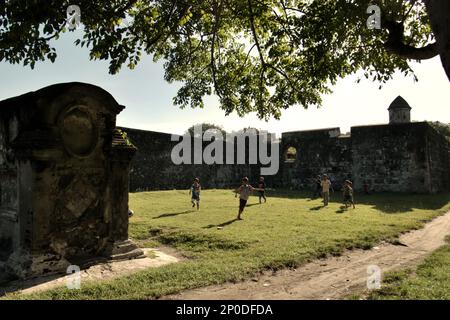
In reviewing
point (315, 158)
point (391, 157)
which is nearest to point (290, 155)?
point (315, 158)

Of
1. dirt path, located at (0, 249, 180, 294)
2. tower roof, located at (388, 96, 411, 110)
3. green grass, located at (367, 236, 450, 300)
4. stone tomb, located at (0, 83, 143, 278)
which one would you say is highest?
tower roof, located at (388, 96, 411, 110)

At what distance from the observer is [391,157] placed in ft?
68.9

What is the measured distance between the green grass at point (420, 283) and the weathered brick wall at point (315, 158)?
1712 centimetres

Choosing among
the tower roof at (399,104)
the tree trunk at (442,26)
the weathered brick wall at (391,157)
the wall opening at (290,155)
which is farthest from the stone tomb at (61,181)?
the tower roof at (399,104)

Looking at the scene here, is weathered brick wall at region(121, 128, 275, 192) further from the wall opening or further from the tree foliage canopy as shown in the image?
the tree foliage canopy

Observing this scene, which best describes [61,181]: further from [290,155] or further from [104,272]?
[290,155]

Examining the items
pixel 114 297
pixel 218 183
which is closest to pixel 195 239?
pixel 114 297

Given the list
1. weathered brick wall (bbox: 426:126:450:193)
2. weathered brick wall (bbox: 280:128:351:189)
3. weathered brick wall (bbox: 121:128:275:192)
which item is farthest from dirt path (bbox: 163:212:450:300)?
weathered brick wall (bbox: 280:128:351:189)

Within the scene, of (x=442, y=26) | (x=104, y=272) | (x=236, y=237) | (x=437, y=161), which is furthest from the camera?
(x=437, y=161)

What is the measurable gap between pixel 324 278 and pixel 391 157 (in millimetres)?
17522

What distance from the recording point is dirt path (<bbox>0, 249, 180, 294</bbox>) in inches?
202

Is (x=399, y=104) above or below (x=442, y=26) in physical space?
above

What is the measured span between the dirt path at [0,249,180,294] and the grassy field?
35cm

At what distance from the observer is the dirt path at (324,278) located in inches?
193
